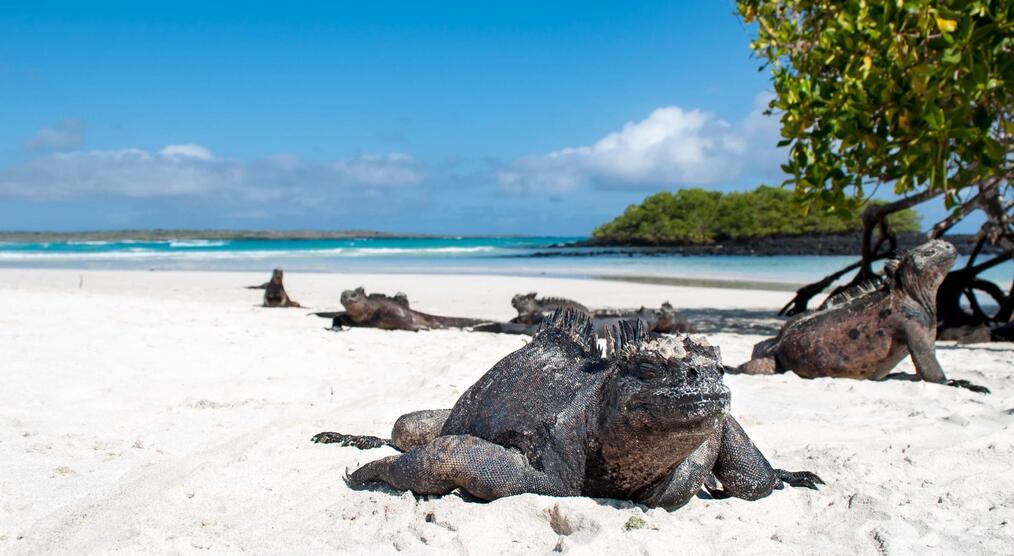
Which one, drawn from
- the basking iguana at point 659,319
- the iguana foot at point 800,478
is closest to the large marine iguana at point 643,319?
the basking iguana at point 659,319

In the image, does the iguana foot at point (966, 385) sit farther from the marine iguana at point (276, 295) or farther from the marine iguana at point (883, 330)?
the marine iguana at point (276, 295)

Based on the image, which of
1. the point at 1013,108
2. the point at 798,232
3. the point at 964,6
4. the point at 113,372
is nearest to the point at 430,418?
the point at 113,372

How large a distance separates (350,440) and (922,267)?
5.25 metres

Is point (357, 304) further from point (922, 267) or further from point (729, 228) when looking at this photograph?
point (729, 228)

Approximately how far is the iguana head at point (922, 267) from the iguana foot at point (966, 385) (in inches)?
33.1

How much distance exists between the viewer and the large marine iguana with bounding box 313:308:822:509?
2785 mm

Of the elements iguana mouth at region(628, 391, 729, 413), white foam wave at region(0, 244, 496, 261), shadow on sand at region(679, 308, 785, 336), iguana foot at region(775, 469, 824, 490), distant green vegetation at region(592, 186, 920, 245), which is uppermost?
distant green vegetation at region(592, 186, 920, 245)

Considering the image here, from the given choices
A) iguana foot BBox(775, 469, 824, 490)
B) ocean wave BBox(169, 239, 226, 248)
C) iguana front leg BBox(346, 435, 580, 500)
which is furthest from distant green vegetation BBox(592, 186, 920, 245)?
iguana front leg BBox(346, 435, 580, 500)

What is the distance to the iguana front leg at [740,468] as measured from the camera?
3.49m

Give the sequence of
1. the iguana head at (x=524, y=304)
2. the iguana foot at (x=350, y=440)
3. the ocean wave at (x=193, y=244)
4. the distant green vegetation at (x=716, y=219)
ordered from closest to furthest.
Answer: the iguana foot at (x=350, y=440) → the iguana head at (x=524, y=304) → the distant green vegetation at (x=716, y=219) → the ocean wave at (x=193, y=244)

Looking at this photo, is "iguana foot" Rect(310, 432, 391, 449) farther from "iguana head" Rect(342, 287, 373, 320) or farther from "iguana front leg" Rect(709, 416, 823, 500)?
"iguana head" Rect(342, 287, 373, 320)

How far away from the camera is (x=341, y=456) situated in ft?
13.9

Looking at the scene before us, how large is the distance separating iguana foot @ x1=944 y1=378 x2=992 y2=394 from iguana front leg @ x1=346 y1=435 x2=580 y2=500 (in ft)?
15.0

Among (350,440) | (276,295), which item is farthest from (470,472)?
(276,295)
